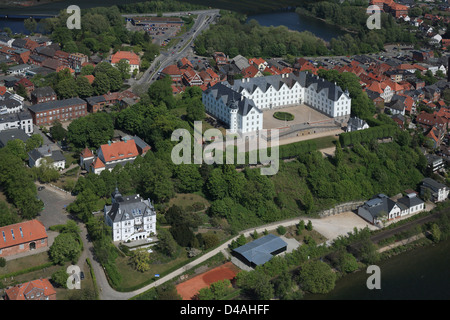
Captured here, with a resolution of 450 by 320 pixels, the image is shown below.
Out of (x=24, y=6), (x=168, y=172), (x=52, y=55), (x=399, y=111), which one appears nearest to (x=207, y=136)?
(x=168, y=172)

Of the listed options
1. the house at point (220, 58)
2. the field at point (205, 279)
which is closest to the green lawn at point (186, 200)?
the field at point (205, 279)

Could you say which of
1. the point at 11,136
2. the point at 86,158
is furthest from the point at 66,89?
the point at 86,158

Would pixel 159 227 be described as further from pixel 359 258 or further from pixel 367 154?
pixel 367 154

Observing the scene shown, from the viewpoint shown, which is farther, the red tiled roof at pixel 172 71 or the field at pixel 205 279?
the red tiled roof at pixel 172 71

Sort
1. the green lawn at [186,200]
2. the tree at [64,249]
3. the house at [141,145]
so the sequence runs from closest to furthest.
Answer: the tree at [64,249] → the green lawn at [186,200] → the house at [141,145]

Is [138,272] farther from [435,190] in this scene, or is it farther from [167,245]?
[435,190]

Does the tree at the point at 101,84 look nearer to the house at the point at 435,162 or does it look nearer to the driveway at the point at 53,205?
the driveway at the point at 53,205
